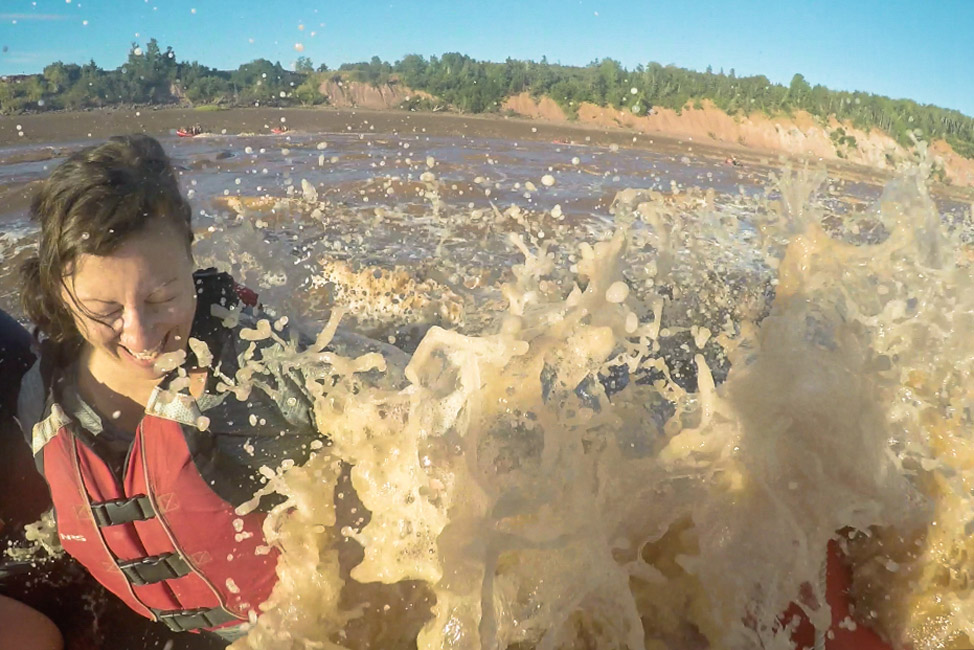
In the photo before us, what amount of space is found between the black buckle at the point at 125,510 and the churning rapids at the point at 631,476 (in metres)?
0.32

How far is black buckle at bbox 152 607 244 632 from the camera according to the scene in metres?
1.77

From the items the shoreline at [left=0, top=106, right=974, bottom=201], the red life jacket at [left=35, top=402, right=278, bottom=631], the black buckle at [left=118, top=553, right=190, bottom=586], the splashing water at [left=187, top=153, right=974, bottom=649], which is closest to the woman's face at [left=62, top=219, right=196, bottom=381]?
the red life jacket at [left=35, top=402, right=278, bottom=631]

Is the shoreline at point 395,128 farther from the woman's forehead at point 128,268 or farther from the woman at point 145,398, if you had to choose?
the woman's forehead at point 128,268

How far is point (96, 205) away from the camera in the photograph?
141 cm

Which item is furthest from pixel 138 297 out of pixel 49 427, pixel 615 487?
pixel 615 487

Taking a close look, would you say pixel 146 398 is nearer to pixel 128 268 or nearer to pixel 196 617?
pixel 128 268

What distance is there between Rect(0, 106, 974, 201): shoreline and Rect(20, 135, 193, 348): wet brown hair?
5.04 m

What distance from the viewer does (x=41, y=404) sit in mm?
1641

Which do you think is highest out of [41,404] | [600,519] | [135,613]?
[41,404]

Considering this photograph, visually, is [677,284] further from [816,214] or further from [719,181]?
[719,181]

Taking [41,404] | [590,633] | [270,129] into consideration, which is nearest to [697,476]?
[590,633]

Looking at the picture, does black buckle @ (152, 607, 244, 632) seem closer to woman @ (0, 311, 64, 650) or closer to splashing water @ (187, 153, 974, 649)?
splashing water @ (187, 153, 974, 649)

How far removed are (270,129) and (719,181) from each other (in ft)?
30.6

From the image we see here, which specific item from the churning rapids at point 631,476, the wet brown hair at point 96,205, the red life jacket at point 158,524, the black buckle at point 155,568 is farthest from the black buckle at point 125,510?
the wet brown hair at point 96,205
